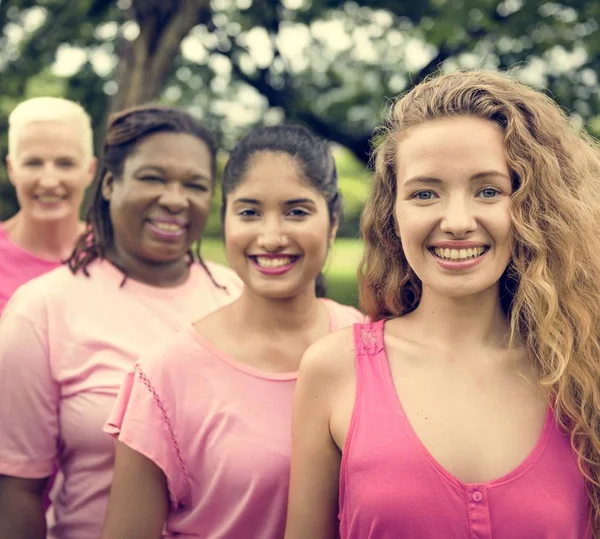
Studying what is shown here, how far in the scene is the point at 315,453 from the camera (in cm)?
229

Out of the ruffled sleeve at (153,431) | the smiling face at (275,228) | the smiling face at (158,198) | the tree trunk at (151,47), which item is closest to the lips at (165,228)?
the smiling face at (158,198)

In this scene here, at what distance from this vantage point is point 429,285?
2.32m

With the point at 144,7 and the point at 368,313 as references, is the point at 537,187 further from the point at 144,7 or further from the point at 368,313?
the point at 144,7

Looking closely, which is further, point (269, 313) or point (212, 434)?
point (269, 313)

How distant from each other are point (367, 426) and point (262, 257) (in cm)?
75

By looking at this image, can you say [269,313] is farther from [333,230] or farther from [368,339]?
[368,339]

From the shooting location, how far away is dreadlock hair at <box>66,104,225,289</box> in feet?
10.8

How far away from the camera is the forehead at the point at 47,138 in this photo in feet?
12.7

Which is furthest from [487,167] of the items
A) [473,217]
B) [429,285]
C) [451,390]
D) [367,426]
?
[367,426]

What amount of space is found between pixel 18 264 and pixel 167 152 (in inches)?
41.8

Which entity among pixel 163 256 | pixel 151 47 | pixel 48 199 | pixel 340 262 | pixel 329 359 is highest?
pixel 340 262

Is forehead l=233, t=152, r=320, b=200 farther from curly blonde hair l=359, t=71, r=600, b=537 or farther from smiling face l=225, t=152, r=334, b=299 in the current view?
curly blonde hair l=359, t=71, r=600, b=537

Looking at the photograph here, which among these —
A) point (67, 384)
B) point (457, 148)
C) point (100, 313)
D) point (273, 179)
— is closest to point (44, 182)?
point (100, 313)

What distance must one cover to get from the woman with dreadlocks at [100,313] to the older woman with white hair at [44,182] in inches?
20.3
